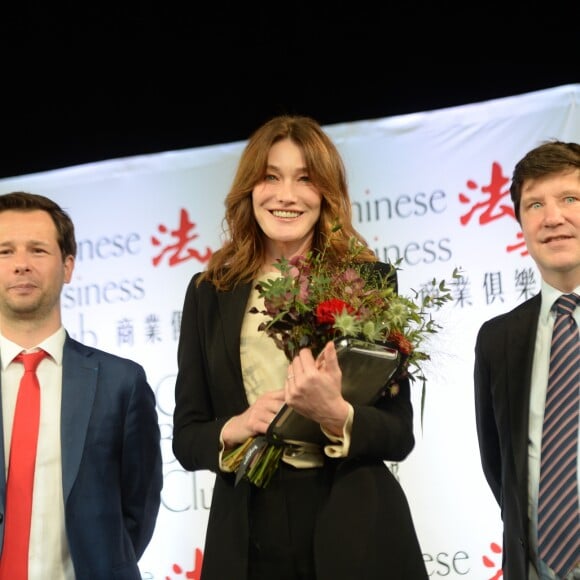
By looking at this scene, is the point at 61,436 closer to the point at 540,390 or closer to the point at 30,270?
the point at 30,270

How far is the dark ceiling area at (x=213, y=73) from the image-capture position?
16.2 ft

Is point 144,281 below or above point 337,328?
above

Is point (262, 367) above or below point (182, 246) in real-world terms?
below

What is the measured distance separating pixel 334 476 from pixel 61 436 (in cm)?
107

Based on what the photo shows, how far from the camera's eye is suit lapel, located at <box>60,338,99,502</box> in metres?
3.22

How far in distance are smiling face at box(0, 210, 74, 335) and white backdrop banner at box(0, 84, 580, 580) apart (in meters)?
1.65

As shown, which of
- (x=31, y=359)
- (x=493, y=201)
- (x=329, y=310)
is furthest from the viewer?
(x=493, y=201)

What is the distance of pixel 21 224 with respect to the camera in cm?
354

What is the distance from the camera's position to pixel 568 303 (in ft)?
10.1

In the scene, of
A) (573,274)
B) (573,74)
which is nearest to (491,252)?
(573,74)

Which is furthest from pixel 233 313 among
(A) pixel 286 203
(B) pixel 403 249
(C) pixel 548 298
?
(B) pixel 403 249

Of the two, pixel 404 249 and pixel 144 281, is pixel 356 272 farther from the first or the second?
pixel 144 281

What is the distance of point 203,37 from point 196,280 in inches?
106

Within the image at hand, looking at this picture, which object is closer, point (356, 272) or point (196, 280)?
point (356, 272)
